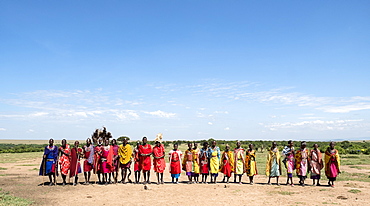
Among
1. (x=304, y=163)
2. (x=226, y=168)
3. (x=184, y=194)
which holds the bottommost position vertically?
(x=184, y=194)

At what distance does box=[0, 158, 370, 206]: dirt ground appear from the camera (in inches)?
385

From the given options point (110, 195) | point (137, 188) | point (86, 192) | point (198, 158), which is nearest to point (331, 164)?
point (198, 158)

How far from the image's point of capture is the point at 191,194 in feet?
35.9

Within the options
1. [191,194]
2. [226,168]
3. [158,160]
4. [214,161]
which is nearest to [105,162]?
[158,160]

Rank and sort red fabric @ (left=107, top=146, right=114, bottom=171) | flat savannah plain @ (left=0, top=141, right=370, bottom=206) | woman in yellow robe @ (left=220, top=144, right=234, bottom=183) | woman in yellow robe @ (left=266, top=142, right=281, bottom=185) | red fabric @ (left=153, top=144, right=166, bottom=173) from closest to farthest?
1. flat savannah plain @ (left=0, top=141, right=370, bottom=206)
2. red fabric @ (left=107, top=146, right=114, bottom=171)
3. woman in yellow robe @ (left=266, top=142, right=281, bottom=185)
4. red fabric @ (left=153, top=144, right=166, bottom=173)
5. woman in yellow robe @ (left=220, top=144, right=234, bottom=183)

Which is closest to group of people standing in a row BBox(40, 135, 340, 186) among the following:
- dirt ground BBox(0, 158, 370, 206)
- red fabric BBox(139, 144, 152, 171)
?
red fabric BBox(139, 144, 152, 171)

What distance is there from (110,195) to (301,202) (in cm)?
661

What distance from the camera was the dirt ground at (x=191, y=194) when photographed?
979 centimetres

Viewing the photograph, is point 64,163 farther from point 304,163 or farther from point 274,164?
point 304,163

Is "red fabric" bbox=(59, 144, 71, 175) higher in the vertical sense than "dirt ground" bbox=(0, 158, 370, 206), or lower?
higher

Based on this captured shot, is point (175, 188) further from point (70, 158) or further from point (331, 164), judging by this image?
point (331, 164)

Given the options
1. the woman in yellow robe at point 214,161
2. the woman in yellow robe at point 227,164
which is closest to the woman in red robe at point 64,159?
the woman in yellow robe at point 214,161

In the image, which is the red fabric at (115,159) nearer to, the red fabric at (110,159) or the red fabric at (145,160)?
the red fabric at (110,159)

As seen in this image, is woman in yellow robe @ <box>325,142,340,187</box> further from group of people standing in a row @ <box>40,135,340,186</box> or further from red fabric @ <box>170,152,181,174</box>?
red fabric @ <box>170,152,181,174</box>
